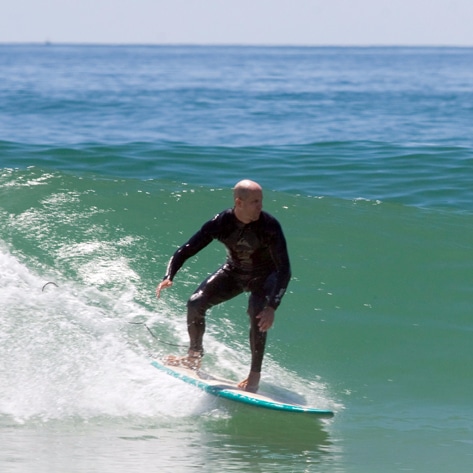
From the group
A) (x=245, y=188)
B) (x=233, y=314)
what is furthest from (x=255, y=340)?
(x=233, y=314)

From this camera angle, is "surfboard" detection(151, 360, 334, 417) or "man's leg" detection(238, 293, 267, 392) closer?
"surfboard" detection(151, 360, 334, 417)

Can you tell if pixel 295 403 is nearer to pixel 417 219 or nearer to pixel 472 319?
pixel 472 319

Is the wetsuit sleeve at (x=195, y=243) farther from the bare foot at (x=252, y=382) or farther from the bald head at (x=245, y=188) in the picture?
the bare foot at (x=252, y=382)

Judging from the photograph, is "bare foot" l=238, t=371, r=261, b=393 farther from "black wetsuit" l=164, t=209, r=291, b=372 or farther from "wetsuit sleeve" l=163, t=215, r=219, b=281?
"wetsuit sleeve" l=163, t=215, r=219, b=281

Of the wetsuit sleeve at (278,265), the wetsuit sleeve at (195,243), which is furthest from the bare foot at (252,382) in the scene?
the wetsuit sleeve at (195,243)

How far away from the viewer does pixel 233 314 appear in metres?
8.55

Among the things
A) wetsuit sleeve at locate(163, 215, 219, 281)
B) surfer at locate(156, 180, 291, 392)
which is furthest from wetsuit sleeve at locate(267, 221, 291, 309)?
wetsuit sleeve at locate(163, 215, 219, 281)

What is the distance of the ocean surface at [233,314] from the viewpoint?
6199 mm

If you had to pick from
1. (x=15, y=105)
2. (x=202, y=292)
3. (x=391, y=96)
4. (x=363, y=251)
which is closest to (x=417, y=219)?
(x=363, y=251)

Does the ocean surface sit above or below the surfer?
below

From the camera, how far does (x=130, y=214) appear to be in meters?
11.3

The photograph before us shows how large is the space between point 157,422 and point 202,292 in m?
0.91

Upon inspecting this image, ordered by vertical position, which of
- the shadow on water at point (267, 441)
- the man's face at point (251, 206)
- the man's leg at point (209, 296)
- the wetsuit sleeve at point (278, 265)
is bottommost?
the shadow on water at point (267, 441)

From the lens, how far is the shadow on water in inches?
231
